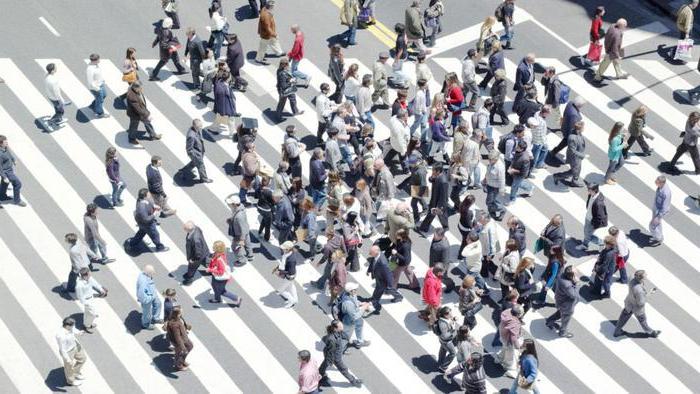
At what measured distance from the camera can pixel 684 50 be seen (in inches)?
1475

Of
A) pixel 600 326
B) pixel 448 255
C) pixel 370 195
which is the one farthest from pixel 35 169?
pixel 600 326

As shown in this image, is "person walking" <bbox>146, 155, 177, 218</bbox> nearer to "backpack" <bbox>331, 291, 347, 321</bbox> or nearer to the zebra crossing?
the zebra crossing

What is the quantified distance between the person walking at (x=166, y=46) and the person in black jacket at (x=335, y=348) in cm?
1143

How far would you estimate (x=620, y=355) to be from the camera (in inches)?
1121

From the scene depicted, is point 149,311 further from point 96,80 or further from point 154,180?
point 96,80

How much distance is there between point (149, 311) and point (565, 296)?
8849mm

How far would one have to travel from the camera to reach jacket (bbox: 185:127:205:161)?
31312mm

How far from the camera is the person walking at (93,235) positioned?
28.7 metres

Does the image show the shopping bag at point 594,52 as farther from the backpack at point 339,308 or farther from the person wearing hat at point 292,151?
the backpack at point 339,308

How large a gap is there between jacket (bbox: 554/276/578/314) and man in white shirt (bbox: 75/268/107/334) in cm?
990

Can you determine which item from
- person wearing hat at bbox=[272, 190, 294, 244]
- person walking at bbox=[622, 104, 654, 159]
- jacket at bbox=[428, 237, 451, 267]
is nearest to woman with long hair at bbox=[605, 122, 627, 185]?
person walking at bbox=[622, 104, 654, 159]

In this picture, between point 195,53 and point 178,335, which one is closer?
point 178,335

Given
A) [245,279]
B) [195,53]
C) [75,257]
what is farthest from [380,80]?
[75,257]

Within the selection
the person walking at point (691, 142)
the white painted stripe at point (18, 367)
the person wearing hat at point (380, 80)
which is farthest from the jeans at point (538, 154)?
the white painted stripe at point (18, 367)
